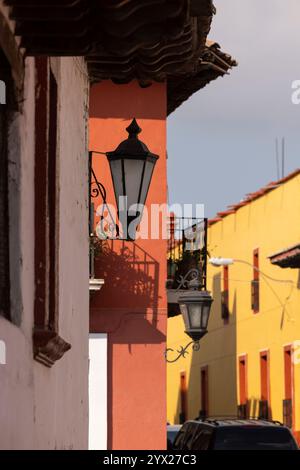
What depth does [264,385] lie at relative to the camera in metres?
38.7

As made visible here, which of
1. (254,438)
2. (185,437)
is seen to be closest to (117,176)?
(254,438)

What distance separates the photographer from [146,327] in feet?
63.3

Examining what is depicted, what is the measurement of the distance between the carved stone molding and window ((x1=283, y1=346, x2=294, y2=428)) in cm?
2921

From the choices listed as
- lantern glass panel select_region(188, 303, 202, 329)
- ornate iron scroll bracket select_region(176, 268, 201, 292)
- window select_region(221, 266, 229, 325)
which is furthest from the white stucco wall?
window select_region(221, 266, 229, 325)

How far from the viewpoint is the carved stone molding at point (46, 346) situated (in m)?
6.35

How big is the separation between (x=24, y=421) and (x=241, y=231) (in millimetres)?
35682

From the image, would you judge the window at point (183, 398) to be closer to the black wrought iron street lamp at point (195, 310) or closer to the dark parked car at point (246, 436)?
the dark parked car at point (246, 436)

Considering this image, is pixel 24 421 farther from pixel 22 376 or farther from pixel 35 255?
pixel 35 255

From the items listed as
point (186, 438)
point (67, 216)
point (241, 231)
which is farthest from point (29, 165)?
point (241, 231)

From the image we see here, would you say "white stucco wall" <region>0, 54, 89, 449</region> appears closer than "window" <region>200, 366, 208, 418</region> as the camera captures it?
Yes

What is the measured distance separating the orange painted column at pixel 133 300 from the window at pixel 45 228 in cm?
1182

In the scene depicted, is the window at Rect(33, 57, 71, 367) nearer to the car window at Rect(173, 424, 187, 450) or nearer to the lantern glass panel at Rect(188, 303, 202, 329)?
the lantern glass panel at Rect(188, 303, 202, 329)

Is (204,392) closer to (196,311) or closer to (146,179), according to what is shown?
(196,311)

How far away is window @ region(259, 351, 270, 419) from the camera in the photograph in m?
38.2
